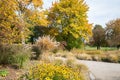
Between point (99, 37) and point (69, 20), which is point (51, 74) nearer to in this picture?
point (69, 20)

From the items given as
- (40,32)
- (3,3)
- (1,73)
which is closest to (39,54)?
(3,3)

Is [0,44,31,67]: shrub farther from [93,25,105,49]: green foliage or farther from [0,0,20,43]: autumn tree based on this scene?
[93,25,105,49]: green foliage

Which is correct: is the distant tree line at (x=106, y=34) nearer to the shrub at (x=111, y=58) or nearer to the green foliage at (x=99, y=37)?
the green foliage at (x=99, y=37)

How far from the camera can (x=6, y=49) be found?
16734 mm

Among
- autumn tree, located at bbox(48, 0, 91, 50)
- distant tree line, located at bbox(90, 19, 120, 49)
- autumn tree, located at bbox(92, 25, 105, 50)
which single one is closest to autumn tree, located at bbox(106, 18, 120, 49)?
distant tree line, located at bbox(90, 19, 120, 49)

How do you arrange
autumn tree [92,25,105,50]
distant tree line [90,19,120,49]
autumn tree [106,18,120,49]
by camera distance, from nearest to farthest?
1. autumn tree [106,18,120,49]
2. distant tree line [90,19,120,49]
3. autumn tree [92,25,105,50]

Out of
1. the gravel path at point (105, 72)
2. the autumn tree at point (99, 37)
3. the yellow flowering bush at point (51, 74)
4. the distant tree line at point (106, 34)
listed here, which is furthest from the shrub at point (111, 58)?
the autumn tree at point (99, 37)

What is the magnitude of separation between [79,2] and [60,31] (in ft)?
17.4

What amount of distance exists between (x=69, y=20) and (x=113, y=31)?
88.1 feet

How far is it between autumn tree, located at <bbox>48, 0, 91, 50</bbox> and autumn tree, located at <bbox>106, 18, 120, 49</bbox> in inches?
768

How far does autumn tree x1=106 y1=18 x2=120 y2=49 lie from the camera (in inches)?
2668

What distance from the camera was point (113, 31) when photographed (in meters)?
72.9

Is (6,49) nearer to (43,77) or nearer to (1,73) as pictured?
(1,73)

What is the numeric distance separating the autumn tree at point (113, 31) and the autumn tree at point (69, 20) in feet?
64.0
